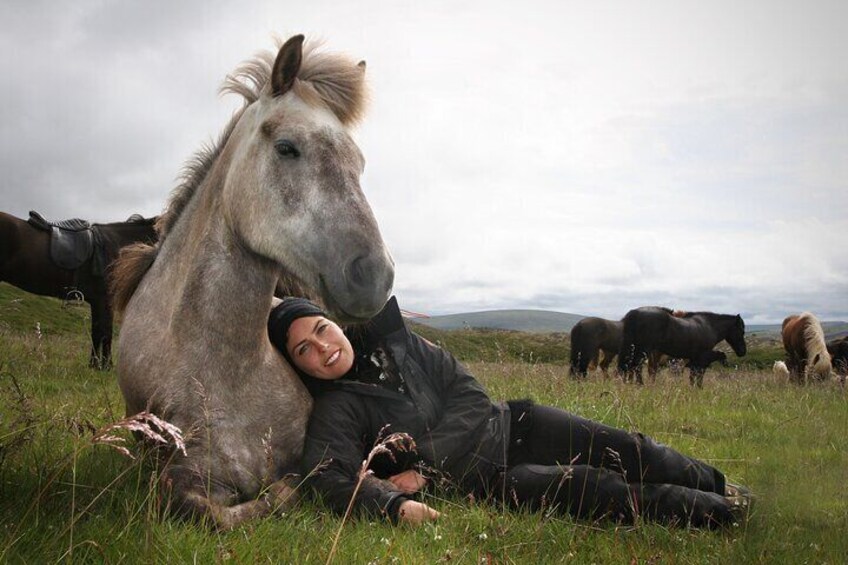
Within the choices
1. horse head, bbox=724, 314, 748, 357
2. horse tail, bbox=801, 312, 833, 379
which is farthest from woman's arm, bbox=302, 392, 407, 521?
horse head, bbox=724, 314, 748, 357

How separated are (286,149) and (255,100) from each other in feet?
3.25

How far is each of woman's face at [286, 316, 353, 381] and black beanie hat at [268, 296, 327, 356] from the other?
0.26 feet

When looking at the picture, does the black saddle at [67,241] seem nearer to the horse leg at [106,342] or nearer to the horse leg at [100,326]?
the horse leg at [100,326]

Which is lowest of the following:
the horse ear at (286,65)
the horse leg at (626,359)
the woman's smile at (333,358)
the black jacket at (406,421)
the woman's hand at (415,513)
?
the horse leg at (626,359)

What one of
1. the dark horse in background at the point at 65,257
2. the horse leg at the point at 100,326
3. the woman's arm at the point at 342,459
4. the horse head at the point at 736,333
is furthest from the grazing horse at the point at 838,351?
the woman's arm at the point at 342,459

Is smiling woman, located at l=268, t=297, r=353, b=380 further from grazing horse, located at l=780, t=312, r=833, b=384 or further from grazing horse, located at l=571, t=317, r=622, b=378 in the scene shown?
grazing horse, located at l=571, t=317, r=622, b=378

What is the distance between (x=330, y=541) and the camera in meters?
3.04

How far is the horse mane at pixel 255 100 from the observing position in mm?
3951

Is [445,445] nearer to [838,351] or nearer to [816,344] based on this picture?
[816,344]

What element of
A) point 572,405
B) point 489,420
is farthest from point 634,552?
point 572,405

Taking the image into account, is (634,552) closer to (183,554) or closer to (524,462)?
(524,462)

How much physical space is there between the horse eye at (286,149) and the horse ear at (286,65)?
0.49 meters

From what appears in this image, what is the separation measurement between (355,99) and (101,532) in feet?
9.36

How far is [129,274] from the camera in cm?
446
